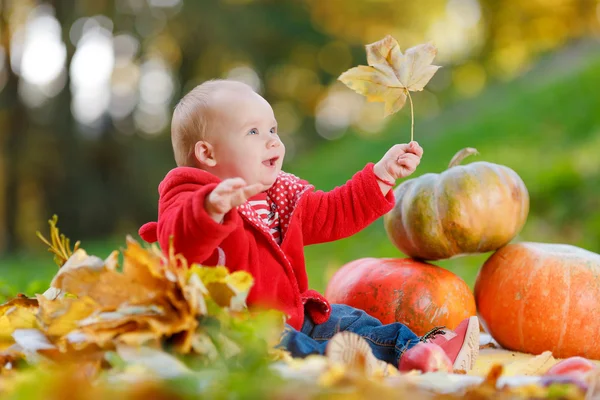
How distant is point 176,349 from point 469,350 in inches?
39.8

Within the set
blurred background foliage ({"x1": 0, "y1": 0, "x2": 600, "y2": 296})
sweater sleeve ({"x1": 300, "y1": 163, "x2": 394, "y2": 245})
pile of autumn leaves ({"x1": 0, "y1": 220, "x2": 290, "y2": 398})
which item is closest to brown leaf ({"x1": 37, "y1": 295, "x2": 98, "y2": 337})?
pile of autumn leaves ({"x1": 0, "y1": 220, "x2": 290, "y2": 398})

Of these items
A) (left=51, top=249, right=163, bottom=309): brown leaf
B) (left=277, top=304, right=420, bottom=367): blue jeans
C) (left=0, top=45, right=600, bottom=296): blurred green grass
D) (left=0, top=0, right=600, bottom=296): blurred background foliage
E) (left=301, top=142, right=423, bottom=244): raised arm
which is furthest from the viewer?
(left=0, top=0, right=600, bottom=296): blurred background foliage

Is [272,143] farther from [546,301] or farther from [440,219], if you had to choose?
[546,301]

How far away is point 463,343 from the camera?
6.98ft

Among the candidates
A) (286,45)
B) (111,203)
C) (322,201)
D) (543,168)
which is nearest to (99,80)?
(111,203)

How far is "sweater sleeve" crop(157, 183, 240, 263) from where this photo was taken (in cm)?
177

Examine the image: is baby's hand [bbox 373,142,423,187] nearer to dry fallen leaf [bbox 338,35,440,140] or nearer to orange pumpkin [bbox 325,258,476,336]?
dry fallen leaf [bbox 338,35,440,140]

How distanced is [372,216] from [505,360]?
2.35ft

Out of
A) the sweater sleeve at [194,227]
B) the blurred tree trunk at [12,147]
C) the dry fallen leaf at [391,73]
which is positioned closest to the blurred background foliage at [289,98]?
the blurred tree trunk at [12,147]

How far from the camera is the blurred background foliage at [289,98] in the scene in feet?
22.7

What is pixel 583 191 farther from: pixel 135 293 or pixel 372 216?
pixel 135 293

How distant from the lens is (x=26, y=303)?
2029 mm

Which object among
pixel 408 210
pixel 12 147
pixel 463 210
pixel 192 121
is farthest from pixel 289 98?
pixel 192 121

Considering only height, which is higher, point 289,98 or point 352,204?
point 289,98
